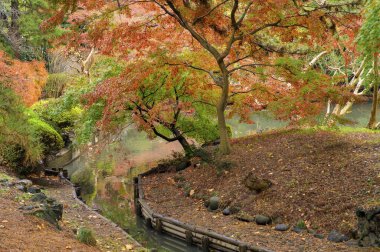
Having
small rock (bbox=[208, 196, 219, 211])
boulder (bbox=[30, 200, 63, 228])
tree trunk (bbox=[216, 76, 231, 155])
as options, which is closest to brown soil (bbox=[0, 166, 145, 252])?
boulder (bbox=[30, 200, 63, 228])

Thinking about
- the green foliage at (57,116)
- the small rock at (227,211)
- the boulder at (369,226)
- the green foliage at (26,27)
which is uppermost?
the green foliage at (26,27)

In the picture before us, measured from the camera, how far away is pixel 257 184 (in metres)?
10.1

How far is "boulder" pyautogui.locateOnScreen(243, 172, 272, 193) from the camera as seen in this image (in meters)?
10.0

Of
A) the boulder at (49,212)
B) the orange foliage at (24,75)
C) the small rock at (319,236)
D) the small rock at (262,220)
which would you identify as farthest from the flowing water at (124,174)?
the orange foliage at (24,75)

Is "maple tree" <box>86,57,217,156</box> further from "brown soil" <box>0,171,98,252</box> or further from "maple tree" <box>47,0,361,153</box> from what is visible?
"brown soil" <box>0,171,98,252</box>

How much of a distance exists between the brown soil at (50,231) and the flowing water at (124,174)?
4.90 ft

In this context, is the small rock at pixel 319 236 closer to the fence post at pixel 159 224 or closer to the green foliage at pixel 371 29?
the green foliage at pixel 371 29

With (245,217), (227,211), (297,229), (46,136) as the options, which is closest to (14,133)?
(46,136)

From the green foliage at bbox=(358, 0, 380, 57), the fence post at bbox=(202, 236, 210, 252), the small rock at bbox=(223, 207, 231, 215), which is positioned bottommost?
A: the fence post at bbox=(202, 236, 210, 252)

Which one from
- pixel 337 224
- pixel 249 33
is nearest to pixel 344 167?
pixel 337 224

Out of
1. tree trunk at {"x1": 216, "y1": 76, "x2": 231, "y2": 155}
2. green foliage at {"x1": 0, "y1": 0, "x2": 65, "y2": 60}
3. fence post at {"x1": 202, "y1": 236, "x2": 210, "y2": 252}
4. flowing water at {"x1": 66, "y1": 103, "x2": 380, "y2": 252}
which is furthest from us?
Result: green foliage at {"x1": 0, "y1": 0, "x2": 65, "y2": 60}

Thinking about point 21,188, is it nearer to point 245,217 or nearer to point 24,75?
point 245,217

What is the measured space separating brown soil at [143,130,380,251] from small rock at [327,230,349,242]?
0.52ft

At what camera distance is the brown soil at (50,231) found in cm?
604
